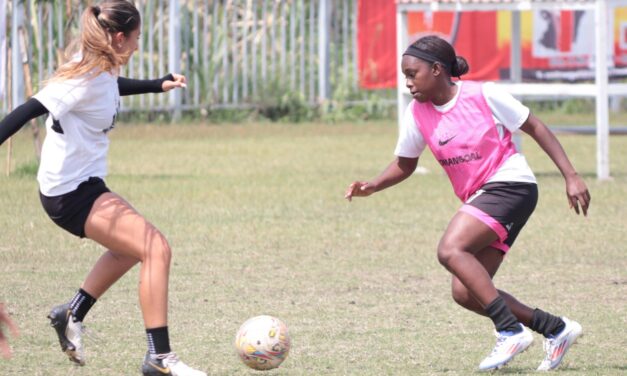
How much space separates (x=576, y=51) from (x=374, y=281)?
534 inches

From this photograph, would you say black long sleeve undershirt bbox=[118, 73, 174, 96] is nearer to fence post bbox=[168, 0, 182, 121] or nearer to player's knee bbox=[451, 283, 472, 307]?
player's knee bbox=[451, 283, 472, 307]

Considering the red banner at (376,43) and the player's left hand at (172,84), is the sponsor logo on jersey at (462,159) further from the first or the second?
the red banner at (376,43)

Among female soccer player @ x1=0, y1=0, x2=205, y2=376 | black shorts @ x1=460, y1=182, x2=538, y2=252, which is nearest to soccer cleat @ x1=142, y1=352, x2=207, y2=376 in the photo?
female soccer player @ x1=0, y1=0, x2=205, y2=376

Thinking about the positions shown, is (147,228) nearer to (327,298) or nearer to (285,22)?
(327,298)

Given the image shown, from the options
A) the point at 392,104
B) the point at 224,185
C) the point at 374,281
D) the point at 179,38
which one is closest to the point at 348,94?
the point at 392,104

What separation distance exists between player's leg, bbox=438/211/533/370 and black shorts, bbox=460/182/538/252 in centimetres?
6

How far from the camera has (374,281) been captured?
28.0 feet

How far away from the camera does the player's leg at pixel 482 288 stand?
18.9ft

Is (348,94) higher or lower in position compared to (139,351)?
lower

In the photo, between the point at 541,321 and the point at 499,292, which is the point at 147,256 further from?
the point at 541,321

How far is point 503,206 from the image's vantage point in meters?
5.94

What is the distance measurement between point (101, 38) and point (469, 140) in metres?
1.71

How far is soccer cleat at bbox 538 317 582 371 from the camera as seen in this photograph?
5926 millimetres

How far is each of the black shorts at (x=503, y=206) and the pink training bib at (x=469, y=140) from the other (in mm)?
76
